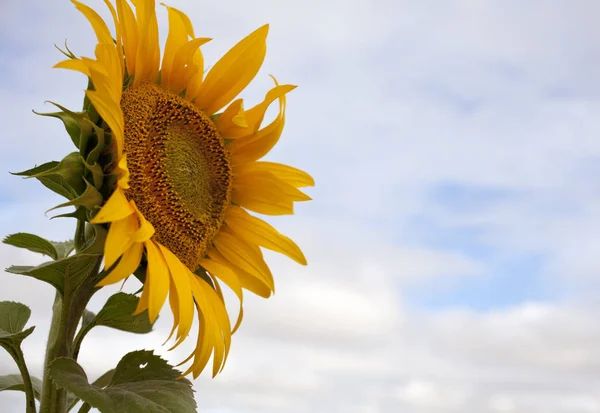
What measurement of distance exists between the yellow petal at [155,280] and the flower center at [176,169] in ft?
0.69

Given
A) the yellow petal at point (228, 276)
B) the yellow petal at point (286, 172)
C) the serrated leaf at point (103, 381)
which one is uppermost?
the yellow petal at point (286, 172)

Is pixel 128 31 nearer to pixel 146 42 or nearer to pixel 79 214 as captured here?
pixel 146 42

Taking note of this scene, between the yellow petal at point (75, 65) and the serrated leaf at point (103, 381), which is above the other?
the yellow petal at point (75, 65)

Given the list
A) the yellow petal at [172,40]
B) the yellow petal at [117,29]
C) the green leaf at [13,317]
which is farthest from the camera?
the green leaf at [13,317]

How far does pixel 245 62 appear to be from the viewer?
3.50 meters

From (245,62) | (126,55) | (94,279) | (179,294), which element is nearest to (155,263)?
(179,294)

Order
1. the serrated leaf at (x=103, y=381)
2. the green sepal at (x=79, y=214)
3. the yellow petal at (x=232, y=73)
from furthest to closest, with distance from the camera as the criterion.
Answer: the serrated leaf at (x=103, y=381) → the yellow petal at (x=232, y=73) → the green sepal at (x=79, y=214)

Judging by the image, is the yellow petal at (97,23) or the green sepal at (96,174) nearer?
the green sepal at (96,174)

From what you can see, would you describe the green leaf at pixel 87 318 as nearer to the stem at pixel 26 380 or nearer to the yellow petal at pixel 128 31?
the stem at pixel 26 380

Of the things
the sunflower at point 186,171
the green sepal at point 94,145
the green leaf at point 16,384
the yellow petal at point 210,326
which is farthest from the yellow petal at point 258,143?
the green leaf at point 16,384

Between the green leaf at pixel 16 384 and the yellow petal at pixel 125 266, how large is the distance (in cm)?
108

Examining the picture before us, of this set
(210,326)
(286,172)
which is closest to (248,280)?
(210,326)

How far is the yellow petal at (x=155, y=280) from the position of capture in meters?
2.84

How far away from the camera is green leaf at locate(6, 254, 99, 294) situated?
9.86 feet
